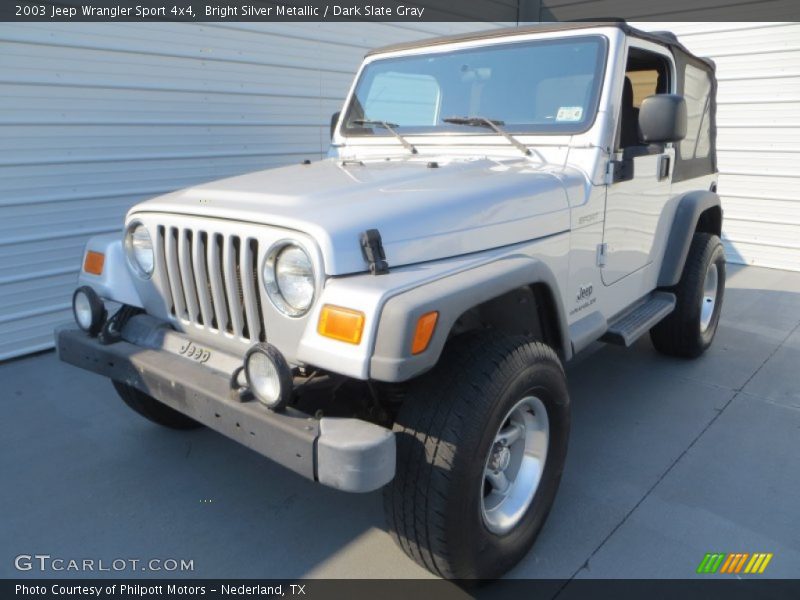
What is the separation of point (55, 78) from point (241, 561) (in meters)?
3.62

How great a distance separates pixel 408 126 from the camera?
10.5 feet

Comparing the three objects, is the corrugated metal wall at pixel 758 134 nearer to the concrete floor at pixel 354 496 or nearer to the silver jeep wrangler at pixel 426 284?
the concrete floor at pixel 354 496

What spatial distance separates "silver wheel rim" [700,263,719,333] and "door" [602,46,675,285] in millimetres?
1091

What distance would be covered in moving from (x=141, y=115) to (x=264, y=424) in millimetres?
3779

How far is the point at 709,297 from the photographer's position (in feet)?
14.5

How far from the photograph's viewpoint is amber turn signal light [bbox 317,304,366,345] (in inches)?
67.2

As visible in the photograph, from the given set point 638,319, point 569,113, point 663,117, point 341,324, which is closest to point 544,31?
point 569,113

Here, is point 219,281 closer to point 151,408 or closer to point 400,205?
point 400,205

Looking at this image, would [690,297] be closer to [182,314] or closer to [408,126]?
[408,126]

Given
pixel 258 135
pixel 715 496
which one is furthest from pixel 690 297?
pixel 258 135

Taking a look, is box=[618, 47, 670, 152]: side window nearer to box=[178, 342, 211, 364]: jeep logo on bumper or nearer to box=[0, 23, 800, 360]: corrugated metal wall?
box=[178, 342, 211, 364]: jeep logo on bumper

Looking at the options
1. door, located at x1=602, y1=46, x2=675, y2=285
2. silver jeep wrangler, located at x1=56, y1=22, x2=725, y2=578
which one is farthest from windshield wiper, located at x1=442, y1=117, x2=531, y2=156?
door, located at x1=602, y1=46, x2=675, y2=285

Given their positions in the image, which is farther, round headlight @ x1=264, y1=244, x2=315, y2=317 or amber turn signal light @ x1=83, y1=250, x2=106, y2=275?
amber turn signal light @ x1=83, y1=250, x2=106, y2=275

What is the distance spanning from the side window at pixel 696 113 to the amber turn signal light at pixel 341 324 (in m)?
2.89
